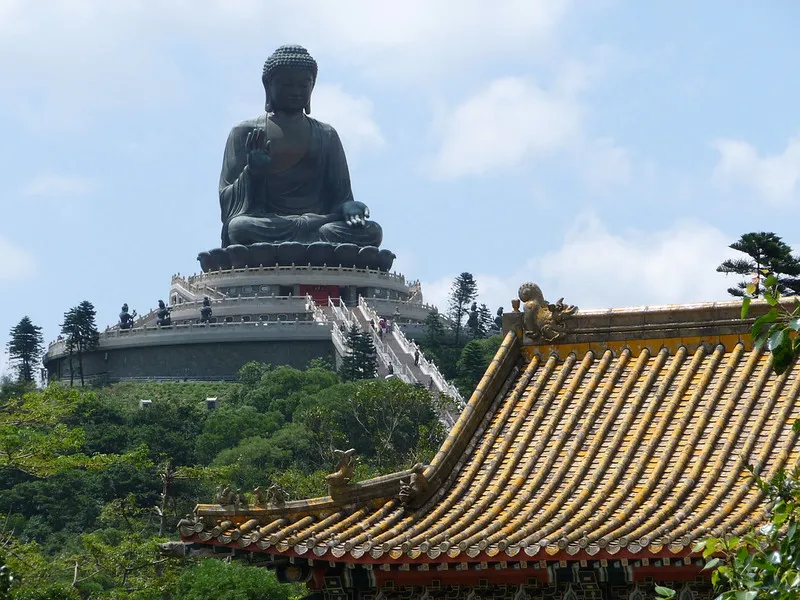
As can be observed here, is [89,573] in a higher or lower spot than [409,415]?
lower

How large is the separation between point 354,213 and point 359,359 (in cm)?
918

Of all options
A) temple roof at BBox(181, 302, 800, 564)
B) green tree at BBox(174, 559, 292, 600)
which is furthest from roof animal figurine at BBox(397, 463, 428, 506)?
green tree at BBox(174, 559, 292, 600)

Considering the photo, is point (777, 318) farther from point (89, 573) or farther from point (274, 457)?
point (274, 457)

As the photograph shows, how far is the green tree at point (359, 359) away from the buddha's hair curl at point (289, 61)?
10.4 meters

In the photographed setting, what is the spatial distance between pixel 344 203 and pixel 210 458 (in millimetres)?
17696

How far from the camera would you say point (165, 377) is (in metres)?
65.1

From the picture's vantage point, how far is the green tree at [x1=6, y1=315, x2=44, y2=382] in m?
68.6

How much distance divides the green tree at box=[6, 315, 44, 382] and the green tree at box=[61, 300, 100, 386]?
3.65 m

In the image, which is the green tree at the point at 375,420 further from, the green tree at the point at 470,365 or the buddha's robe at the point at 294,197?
the buddha's robe at the point at 294,197

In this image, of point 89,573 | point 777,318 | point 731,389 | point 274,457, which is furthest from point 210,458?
point 777,318

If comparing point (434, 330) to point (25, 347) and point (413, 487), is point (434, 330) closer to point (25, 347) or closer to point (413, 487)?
point (25, 347)

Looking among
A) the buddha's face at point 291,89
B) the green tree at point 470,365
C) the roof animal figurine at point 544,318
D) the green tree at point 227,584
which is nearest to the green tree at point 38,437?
the green tree at point 227,584

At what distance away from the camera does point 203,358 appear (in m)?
64.5

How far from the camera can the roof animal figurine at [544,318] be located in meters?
13.0
